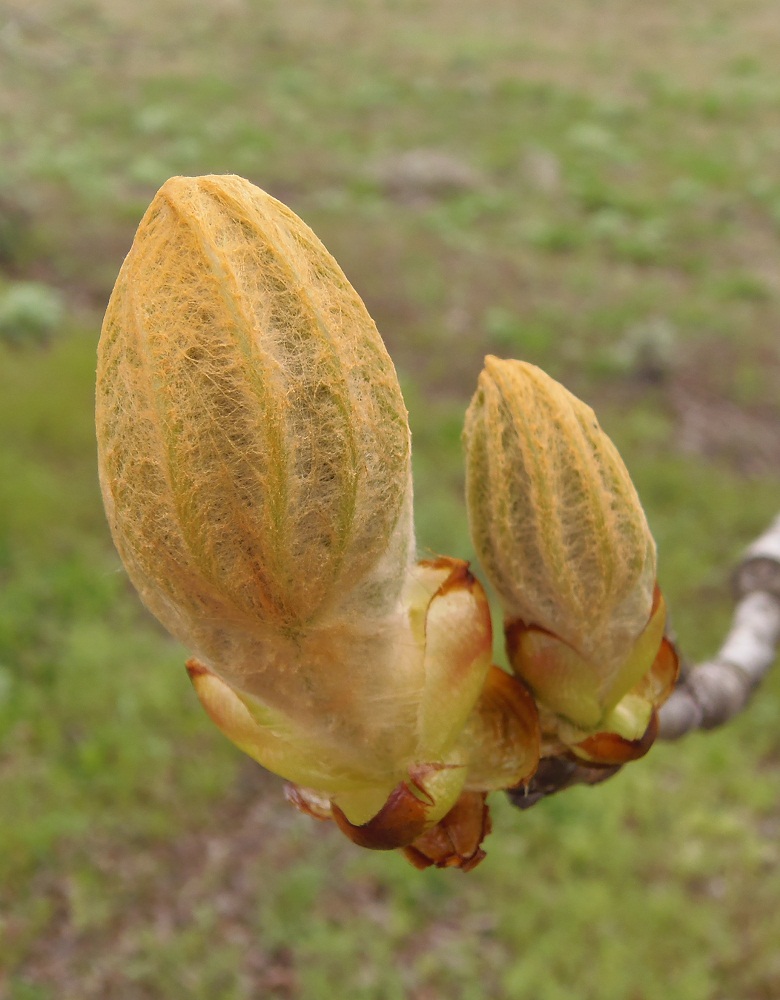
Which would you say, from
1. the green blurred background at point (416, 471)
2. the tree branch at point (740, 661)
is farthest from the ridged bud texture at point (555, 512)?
the green blurred background at point (416, 471)

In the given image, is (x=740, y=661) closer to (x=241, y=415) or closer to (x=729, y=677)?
(x=729, y=677)

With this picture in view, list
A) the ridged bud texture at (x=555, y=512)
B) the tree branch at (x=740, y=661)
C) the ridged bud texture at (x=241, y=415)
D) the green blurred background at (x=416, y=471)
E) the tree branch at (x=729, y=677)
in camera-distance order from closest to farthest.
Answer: the ridged bud texture at (x=241, y=415) < the ridged bud texture at (x=555, y=512) < the tree branch at (x=729, y=677) < the tree branch at (x=740, y=661) < the green blurred background at (x=416, y=471)

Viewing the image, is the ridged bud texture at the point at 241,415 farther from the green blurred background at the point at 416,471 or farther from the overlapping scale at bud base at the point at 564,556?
the green blurred background at the point at 416,471

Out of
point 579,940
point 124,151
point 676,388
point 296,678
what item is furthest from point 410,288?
point 296,678

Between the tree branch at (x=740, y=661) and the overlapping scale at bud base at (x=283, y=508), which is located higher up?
the overlapping scale at bud base at (x=283, y=508)

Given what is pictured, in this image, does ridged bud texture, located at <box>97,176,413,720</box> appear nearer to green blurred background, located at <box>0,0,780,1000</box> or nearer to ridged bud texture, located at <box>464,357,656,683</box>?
ridged bud texture, located at <box>464,357,656,683</box>

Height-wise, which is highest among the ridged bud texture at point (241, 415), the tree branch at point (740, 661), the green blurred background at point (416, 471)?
the ridged bud texture at point (241, 415)

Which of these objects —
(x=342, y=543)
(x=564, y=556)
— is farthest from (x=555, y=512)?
(x=342, y=543)
